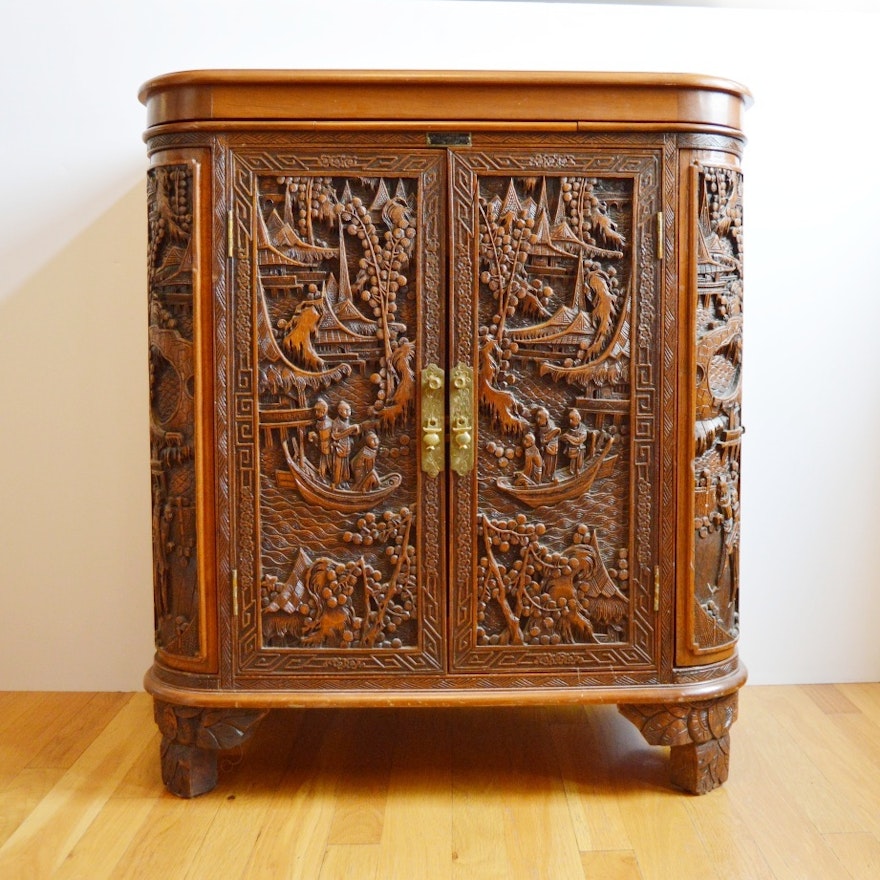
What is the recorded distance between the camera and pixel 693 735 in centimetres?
226

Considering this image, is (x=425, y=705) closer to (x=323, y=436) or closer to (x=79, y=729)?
(x=323, y=436)

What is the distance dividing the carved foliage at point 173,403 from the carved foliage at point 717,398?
1076 mm

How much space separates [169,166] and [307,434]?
2.06 feet

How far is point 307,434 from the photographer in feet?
7.25

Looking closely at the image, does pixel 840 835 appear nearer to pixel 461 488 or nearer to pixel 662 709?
pixel 662 709

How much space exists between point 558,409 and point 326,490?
0.52 m

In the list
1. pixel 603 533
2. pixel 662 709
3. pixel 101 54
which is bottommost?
pixel 662 709

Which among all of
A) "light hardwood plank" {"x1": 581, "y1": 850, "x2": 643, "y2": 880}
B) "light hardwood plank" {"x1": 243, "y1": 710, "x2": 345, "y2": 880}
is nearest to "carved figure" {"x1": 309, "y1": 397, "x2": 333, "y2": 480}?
"light hardwood plank" {"x1": 243, "y1": 710, "x2": 345, "y2": 880}

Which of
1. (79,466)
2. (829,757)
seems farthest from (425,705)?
(79,466)

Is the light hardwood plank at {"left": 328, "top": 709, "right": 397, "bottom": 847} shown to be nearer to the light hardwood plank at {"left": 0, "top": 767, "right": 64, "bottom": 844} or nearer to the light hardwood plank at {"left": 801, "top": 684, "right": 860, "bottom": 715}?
the light hardwood plank at {"left": 0, "top": 767, "right": 64, "bottom": 844}

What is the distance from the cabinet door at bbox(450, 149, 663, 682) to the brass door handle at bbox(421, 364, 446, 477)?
0.22 ft

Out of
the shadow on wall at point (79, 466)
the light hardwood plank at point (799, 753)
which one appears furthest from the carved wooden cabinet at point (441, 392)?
the shadow on wall at point (79, 466)

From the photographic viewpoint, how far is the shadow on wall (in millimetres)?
2811

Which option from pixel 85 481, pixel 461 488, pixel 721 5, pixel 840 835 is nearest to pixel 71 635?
pixel 85 481
